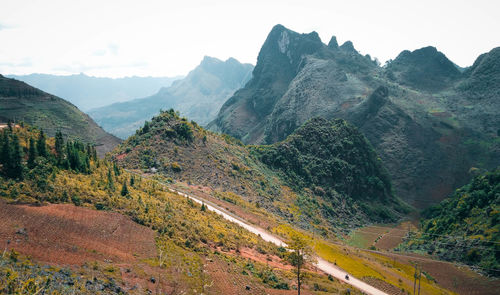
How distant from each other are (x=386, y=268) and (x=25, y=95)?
153291 mm

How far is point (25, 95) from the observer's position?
5261 inches

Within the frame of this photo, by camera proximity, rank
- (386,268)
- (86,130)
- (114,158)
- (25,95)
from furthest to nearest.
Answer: (86,130), (25,95), (114,158), (386,268)

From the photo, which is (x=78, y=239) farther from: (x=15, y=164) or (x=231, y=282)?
(x=231, y=282)

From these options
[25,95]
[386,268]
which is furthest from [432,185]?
[25,95]

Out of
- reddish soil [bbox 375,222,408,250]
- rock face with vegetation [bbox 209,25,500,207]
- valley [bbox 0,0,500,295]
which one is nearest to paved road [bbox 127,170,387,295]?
valley [bbox 0,0,500,295]

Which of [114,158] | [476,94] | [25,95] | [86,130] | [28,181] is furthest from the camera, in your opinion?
[476,94]

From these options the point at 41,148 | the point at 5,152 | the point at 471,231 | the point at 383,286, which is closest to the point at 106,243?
the point at 5,152

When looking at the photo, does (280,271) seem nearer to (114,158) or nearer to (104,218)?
(104,218)

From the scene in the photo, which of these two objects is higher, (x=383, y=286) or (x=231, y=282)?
(x=231, y=282)

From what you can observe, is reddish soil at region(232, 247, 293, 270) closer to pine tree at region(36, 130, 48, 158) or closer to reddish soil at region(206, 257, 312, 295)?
reddish soil at region(206, 257, 312, 295)

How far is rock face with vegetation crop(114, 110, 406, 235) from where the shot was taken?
71.8 m

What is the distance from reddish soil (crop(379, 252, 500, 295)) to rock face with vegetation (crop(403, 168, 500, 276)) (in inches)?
101

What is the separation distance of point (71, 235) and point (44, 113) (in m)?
130

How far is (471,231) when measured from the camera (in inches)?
2447
